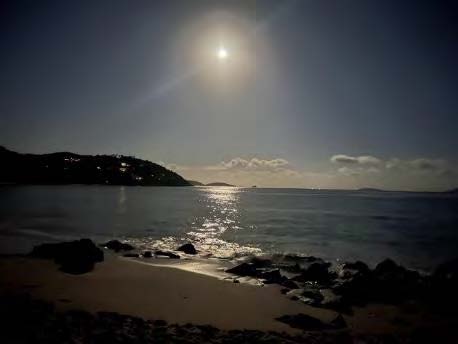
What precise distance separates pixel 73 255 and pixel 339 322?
1543 centimetres

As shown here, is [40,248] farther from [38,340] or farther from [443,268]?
[443,268]

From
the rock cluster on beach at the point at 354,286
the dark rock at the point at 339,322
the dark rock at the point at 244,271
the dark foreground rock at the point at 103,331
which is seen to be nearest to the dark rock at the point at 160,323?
the dark foreground rock at the point at 103,331

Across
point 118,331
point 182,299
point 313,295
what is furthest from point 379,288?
point 118,331

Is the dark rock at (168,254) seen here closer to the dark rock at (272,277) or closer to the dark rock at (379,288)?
the dark rock at (272,277)

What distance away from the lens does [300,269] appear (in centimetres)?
2430

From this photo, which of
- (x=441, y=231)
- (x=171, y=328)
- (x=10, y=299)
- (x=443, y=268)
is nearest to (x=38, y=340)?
(x=171, y=328)

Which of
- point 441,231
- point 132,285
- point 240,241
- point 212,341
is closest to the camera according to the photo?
point 212,341

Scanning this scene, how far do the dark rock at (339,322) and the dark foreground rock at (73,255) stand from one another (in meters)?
13.3

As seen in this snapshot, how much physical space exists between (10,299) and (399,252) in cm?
3346

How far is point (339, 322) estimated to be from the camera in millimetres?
13664

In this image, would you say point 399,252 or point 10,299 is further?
point 399,252

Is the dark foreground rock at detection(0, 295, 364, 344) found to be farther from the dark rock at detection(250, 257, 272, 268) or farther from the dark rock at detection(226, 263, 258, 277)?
the dark rock at detection(250, 257, 272, 268)

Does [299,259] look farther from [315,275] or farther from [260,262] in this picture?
[315,275]

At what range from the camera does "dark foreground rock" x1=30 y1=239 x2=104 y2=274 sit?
65.1 ft
